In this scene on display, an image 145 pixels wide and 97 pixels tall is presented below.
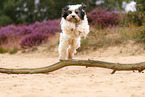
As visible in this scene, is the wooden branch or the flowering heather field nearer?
the wooden branch

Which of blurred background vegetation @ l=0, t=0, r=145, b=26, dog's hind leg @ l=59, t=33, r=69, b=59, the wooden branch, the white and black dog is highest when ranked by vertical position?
blurred background vegetation @ l=0, t=0, r=145, b=26

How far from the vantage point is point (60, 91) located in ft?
8.54

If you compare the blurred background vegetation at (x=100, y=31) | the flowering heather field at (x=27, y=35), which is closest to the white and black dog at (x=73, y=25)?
the blurred background vegetation at (x=100, y=31)

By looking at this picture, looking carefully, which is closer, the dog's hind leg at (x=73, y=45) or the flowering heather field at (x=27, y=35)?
the dog's hind leg at (x=73, y=45)

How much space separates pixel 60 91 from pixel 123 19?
852 cm

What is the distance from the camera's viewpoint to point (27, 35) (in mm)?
11695

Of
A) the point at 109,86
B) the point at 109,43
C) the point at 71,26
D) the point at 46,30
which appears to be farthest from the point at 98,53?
the point at 109,86

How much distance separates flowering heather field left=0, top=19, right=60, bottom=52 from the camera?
11375 mm

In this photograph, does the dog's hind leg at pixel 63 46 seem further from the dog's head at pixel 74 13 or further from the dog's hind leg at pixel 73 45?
the dog's head at pixel 74 13

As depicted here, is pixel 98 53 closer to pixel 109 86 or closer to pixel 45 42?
pixel 45 42

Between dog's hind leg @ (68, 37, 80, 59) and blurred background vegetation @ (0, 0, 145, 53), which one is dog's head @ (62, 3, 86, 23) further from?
blurred background vegetation @ (0, 0, 145, 53)

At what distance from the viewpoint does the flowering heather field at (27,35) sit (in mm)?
11375

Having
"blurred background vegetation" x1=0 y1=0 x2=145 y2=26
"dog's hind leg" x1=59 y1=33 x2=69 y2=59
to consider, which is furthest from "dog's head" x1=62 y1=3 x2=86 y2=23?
"blurred background vegetation" x1=0 y1=0 x2=145 y2=26

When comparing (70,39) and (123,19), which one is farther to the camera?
(123,19)
